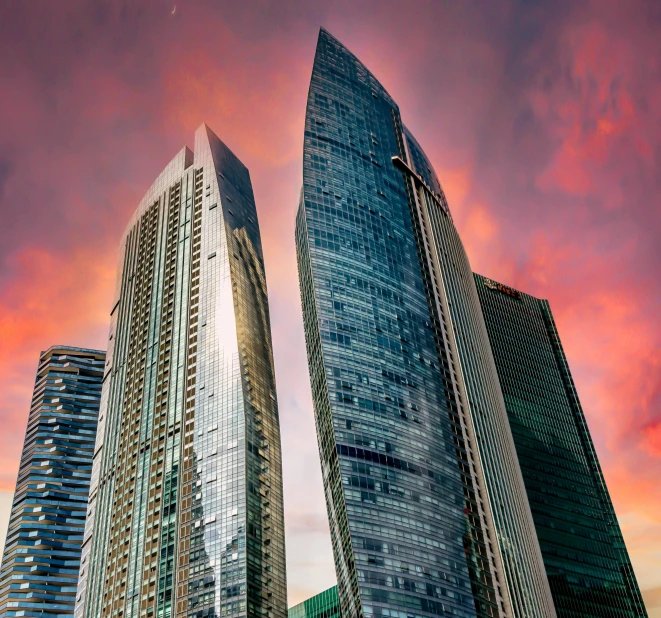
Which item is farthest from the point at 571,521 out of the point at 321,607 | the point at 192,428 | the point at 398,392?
the point at 192,428

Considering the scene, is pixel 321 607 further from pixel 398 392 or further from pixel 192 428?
pixel 398 392

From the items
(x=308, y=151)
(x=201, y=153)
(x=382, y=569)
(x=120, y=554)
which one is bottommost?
(x=382, y=569)

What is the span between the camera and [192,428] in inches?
5989

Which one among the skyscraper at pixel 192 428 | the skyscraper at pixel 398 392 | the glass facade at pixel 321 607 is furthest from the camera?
the glass facade at pixel 321 607

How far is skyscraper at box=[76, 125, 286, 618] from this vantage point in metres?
135

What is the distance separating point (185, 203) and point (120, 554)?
3274 inches

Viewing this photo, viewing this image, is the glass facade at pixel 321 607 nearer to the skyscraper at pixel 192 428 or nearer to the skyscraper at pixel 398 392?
the skyscraper at pixel 192 428

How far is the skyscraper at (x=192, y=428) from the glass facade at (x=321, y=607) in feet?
86.9

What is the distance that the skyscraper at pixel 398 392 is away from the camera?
118438 millimetres

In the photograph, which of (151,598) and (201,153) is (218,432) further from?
(201,153)

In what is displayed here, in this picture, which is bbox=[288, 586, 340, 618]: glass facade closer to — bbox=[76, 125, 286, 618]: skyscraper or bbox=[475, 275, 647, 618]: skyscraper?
bbox=[76, 125, 286, 618]: skyscraper

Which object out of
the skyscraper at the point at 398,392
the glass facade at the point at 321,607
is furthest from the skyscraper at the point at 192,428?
the glass facade at the point at 321,607

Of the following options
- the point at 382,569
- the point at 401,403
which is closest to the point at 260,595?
the point at 382,569

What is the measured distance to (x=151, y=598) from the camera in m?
135
